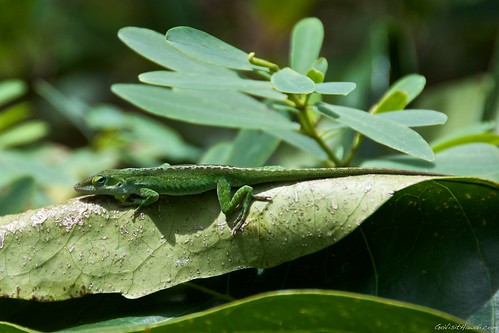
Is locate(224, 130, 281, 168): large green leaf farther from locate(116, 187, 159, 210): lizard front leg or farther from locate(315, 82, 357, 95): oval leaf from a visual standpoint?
locate(315, 82, 357, 95): oval leaf

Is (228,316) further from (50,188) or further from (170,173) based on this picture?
(50,188)

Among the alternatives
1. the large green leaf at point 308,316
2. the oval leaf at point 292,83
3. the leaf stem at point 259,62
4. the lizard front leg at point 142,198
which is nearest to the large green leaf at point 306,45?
the leaf stem at point 259,62

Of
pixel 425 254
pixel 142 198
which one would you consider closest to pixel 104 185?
pixel 142 198

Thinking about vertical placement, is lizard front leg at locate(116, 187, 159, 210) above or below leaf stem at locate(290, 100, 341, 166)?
below

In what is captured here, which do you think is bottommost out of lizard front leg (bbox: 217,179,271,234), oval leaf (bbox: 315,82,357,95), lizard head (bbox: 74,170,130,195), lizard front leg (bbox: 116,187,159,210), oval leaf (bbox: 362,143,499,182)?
lizard head (bbox: 74,170,130,195)

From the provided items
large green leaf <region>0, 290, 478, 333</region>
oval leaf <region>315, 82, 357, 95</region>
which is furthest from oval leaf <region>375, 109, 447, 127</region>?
large green leaf <region>0, 290, 478, 333</region>

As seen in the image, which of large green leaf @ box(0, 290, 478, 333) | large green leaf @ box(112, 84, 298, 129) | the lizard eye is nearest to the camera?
large green leaf @ box(0, 290, 478, 333)

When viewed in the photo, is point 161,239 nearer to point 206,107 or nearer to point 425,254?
point 206,107
